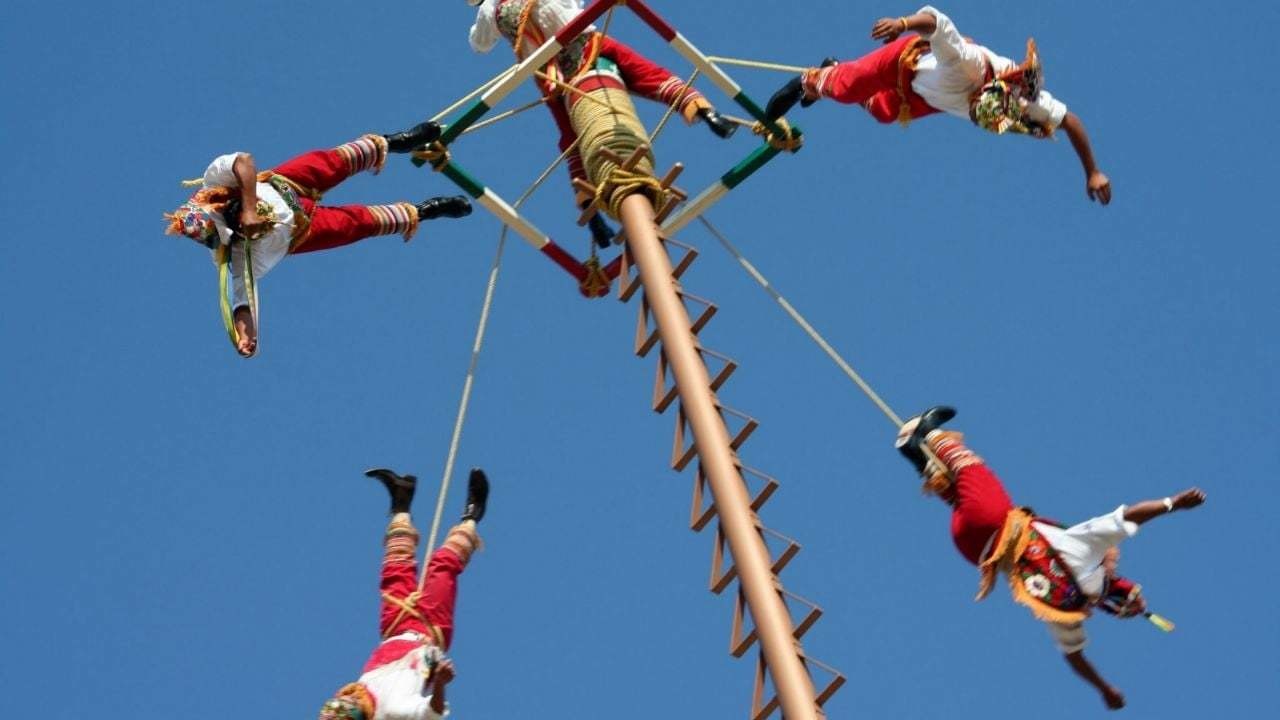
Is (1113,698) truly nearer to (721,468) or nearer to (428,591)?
(721,468)

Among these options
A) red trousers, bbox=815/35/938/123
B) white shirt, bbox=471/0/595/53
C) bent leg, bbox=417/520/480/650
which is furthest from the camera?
white shirt, bbox=471/0/595/53

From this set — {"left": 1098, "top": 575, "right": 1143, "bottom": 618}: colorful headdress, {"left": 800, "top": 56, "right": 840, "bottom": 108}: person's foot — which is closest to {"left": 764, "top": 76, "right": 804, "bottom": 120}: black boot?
{"left": 800, "top": 56, "right": 840, "bottom": 108}: person's foot

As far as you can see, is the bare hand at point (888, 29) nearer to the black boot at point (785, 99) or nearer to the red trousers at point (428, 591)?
the black boot at point (785, 99)

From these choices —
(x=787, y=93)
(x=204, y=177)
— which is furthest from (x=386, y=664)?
(x=787, y=93)

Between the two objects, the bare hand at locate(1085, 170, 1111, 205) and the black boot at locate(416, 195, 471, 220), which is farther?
the black boot at locate(416, 195, 471, 220)

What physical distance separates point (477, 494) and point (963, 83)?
125 inches

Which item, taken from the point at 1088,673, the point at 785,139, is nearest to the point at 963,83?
the point at 785,139

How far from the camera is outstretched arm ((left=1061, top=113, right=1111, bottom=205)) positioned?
11703 mm

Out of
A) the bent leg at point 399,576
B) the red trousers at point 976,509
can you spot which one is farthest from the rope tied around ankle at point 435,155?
the red trousers at point 976,509

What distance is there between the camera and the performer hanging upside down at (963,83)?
11.7m

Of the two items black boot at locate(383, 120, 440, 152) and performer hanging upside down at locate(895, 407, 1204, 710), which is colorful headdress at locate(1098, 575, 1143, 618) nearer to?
performer hanging upside down at locate(895, 407, 1204, 710)

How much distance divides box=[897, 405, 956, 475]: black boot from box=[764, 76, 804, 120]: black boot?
2.44m

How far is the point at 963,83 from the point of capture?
1195cm

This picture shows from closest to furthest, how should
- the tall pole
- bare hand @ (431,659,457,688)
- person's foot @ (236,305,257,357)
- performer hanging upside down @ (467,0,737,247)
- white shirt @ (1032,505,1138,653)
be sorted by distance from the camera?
the tall pole → white shirt @ (1032,505,1138,653) → bare hand @ (431,659,457,688) → person's foot @ (236,305,257,357) → performer hanging upside down @ (467,0,737,247)
